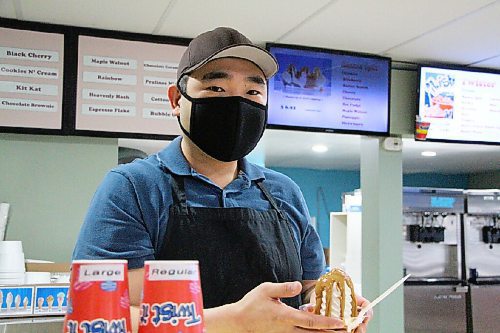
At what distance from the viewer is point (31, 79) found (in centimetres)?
319

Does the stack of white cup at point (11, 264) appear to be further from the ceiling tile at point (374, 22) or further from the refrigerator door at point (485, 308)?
the refrigerator door at point (485, 308)

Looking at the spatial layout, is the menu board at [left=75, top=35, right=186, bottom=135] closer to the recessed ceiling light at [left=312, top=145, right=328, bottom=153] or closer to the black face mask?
the black face mask

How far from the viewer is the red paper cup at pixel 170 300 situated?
0.74 m

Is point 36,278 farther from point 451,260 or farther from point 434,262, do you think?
point 451,260

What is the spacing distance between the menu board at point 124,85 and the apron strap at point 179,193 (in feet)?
6.57

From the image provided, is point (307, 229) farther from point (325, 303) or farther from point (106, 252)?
point (106, 252)

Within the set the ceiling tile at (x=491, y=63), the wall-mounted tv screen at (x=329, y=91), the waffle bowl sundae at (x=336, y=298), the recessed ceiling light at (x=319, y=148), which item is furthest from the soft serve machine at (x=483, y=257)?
the waffle bowl sundae at (x=336, y=298)

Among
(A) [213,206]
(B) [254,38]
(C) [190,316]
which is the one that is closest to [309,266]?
(A) [213,206]

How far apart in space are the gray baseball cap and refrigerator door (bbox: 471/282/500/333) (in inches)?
180

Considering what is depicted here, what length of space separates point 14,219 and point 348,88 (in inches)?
82.5

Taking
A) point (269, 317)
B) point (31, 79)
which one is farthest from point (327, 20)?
point (269, 317)

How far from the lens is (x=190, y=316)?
747 mm

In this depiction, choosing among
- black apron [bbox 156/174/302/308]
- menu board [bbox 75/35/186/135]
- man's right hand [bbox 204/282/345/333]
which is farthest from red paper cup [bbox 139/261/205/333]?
menu board [bbox 75/35/186/135]

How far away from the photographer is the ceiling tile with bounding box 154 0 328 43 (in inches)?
114
